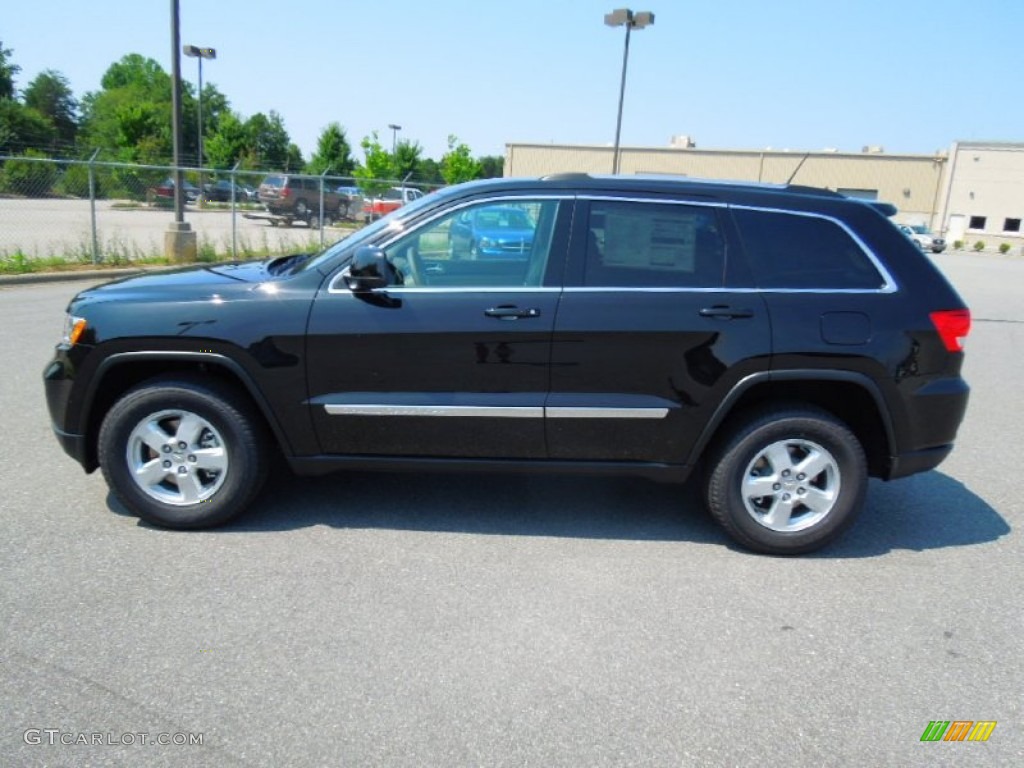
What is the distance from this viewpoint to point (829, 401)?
413 cm

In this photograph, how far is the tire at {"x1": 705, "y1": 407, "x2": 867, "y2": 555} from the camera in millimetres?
3912

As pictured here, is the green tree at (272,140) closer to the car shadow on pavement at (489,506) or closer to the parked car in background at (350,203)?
the parked car in background at (350,203)

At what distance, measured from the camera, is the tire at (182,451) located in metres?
3.91

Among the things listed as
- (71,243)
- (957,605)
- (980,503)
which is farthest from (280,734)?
(71,243)

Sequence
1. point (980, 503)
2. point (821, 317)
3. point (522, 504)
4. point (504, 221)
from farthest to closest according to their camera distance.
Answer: point (980, 503)
point (522, 504)
point (504, 221)
point (821, 317)

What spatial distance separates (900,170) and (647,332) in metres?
64.7

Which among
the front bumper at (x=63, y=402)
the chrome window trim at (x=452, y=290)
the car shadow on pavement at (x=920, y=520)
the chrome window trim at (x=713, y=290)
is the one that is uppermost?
the chrome window trim at (x=713, y=290)

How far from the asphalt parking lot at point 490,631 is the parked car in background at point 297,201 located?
893 inches

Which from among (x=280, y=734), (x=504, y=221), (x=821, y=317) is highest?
(x=504, y=221)

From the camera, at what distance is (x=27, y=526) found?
3.96 metres

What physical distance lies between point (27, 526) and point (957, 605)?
463 cm

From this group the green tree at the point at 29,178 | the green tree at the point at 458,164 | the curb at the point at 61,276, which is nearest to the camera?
the curb at the point at 61,276

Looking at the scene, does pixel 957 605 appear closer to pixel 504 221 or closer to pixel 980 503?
pixel 980 503

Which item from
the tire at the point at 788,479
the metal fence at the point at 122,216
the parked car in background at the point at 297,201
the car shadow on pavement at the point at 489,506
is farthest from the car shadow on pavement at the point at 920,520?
the parked car in background at the point at 297,201
